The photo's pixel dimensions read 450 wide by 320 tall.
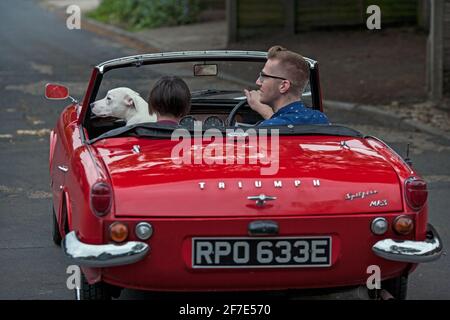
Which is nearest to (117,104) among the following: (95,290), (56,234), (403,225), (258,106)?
(258,106)

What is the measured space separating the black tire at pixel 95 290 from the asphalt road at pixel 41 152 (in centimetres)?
71

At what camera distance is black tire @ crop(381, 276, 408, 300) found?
5602mm

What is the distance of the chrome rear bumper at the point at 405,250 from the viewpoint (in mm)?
5113

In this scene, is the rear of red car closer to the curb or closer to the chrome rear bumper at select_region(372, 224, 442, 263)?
the chrome rear bumper at select_region(372, 224, 442, 263)

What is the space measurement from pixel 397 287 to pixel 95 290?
1592mm

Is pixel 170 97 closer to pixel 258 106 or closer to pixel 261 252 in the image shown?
pixel 258 106

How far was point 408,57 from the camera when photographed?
1725 centimetres

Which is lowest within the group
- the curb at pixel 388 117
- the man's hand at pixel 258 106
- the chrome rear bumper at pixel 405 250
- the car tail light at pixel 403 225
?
the curb at pixel 388 117

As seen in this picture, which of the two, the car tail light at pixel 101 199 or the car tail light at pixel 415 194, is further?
the car tail light at pixel 415 194

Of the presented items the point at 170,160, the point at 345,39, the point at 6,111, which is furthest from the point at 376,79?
the point at 170,160

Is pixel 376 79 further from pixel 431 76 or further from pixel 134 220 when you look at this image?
pixel 134 220

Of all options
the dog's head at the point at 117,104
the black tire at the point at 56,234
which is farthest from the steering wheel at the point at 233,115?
the black tire at the point at 56,234

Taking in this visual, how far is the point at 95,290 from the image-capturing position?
214 inches

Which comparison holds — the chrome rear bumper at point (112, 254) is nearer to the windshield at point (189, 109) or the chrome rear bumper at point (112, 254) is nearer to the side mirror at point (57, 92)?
the windshield at point (189, 109)
